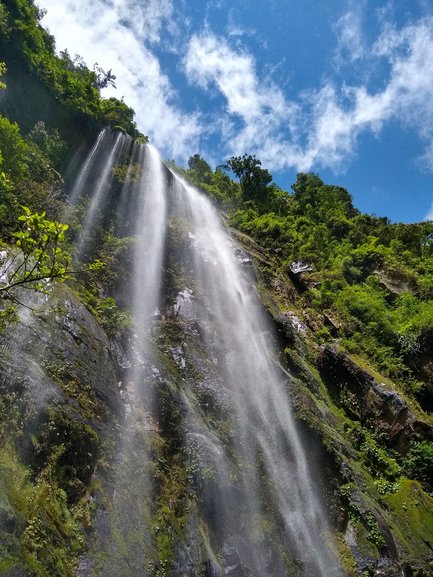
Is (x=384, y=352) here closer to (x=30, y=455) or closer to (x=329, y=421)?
(x=329, y=421)

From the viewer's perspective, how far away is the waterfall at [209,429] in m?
7.81

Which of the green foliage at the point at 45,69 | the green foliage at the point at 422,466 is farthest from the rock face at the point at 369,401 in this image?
the green foliage at the point at 45,69

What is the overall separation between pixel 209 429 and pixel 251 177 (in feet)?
92.6

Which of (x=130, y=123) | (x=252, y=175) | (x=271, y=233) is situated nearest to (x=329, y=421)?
(x=271, y=233)

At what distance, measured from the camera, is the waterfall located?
25.6 feet

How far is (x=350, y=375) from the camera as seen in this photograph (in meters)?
15.7

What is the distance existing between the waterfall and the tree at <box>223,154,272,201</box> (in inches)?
685

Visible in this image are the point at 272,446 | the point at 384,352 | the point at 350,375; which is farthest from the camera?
the point at 384,352

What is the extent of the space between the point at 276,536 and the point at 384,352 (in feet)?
39.1

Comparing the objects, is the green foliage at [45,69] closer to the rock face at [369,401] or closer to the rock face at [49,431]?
the rock face at [49,431]

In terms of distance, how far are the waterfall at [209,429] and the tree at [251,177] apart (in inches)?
685

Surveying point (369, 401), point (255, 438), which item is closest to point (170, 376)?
point (255, 438)

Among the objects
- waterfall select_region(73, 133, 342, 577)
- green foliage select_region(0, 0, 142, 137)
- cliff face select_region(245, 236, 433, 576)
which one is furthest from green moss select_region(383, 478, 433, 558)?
green foliage select_region(0, 0, 142, 137)

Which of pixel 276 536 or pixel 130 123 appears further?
pixel 130 123
